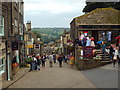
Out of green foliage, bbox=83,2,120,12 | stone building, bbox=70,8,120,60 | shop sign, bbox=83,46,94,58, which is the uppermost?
green foliage, bbox=83,2,120,12

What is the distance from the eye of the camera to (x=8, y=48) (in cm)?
1567

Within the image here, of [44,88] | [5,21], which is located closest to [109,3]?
[5,21]

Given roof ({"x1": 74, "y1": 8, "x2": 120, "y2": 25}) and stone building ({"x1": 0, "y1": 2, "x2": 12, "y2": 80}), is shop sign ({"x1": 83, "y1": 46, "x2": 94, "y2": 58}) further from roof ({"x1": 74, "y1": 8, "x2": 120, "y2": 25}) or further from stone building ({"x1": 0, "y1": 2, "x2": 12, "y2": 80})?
stone building ({"x1": 0, "y1": 2, "x2": 12, "y2": 80})

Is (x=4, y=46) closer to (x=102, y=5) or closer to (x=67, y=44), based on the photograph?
(x=67, y=44)

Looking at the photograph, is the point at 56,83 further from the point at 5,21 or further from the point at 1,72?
the point at 5,21

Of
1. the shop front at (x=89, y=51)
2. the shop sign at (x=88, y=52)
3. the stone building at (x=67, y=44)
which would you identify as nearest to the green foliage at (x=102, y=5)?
the stone building at (x=67, y=44)

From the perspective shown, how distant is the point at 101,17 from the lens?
2348 centimetres

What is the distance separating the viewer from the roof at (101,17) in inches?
917

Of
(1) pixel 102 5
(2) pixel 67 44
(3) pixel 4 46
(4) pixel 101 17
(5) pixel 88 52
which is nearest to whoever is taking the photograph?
(3) pixel 4 46

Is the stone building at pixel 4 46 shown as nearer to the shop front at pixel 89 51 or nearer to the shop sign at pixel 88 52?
the shop front at pixel 89 51

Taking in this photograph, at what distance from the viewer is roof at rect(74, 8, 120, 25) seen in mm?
23297

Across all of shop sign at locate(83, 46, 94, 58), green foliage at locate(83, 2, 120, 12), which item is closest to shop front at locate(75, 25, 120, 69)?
shop sign at locate(83, 46, 94, 58)

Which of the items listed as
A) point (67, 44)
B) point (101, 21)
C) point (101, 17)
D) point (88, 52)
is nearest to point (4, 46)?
point (88, 52)

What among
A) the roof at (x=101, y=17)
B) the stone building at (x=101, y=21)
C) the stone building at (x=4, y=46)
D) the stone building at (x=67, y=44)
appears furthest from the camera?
the stone building at (x=67, y=44)
